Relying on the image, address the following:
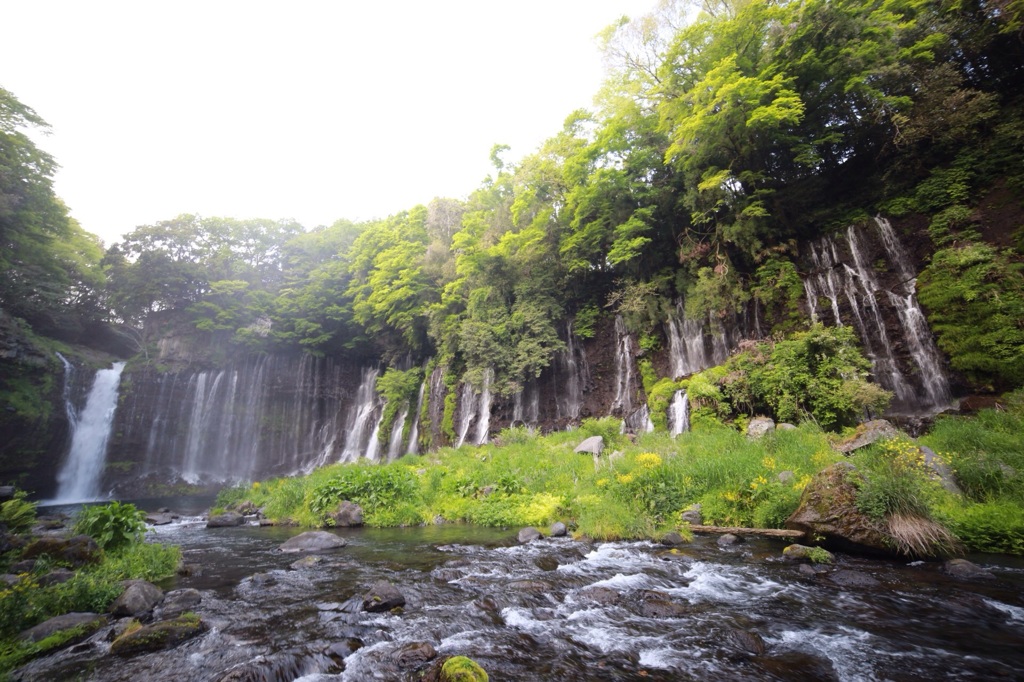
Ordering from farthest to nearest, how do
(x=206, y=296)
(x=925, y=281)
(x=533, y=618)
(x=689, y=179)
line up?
(x=206, y=296) → (x=689, y=179) → (x=925, y=281) → (x=533, y=618)

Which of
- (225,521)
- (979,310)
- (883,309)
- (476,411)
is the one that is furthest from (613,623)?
(476,411)

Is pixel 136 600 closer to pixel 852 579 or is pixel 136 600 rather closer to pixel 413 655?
pixel 413 655

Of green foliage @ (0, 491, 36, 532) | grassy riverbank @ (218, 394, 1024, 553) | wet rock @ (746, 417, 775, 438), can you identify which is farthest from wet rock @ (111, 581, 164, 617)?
wet rock @ (746, 417, 775, 438)

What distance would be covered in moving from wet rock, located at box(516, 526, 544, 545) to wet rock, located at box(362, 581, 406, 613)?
3.72m

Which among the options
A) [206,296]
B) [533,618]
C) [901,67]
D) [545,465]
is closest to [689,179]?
[901,67]

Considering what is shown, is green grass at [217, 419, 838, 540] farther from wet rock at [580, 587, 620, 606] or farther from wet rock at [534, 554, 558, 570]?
wet rock at [580, 587, 620, 606]

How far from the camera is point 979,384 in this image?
35.7 ft

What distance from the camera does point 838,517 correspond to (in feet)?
21.3

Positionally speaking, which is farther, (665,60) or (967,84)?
(665,60)

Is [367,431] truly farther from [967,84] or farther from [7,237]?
[967,84]

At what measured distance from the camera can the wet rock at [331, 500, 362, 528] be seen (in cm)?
1250

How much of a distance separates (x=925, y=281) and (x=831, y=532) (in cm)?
1061

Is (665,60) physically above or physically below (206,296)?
above

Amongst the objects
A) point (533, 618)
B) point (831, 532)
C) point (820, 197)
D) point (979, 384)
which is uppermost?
point (820, 197)
